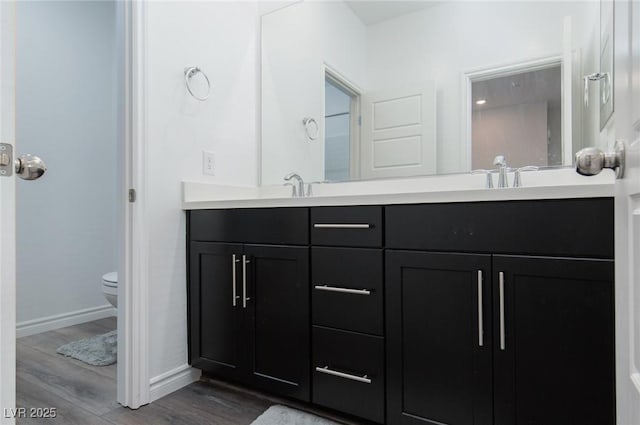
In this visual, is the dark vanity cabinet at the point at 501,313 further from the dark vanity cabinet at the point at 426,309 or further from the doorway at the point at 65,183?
the doorway at the point at 65,183

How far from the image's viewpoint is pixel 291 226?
148 cm

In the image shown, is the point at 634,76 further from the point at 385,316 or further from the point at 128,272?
the point at 128,272

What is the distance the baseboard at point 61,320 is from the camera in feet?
7.94

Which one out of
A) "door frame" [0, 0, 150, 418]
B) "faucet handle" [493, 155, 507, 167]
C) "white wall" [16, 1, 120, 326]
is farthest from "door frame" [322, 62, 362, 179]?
"white wall" [16, 1, 120, 326]

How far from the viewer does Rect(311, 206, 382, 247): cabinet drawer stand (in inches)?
51.1

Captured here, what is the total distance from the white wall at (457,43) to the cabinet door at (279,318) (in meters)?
0.85

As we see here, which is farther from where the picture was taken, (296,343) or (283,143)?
(283,143)

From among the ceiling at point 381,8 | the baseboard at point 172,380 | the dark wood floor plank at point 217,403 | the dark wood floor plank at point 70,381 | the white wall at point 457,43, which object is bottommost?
the dark wood floor plank at point 217,403

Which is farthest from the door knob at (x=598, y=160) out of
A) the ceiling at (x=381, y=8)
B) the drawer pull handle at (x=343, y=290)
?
the ceiling at (x=381, y=8)

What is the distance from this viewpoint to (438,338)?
1173mm

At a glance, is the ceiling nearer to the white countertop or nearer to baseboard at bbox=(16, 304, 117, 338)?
the white countertop

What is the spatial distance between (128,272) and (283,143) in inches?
44.8

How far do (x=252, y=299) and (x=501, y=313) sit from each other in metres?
0.97

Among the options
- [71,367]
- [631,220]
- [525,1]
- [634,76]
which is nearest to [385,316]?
[631,220]
